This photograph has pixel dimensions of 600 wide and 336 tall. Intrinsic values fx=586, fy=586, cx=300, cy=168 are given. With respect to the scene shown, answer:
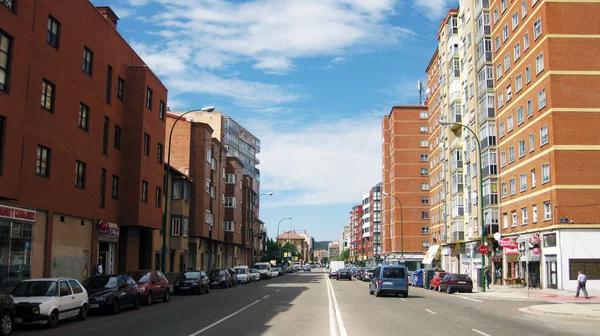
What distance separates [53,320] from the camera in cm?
1666

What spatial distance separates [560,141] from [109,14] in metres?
30.1

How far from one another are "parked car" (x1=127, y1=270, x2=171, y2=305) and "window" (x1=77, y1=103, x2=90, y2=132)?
806cm

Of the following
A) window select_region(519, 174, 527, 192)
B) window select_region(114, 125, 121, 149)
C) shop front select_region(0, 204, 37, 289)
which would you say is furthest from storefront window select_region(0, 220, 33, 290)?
window select_region(519, 174, 527, 192)

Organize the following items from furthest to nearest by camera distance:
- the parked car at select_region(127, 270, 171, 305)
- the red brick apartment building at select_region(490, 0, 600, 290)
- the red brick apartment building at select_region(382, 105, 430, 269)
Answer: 1. the red brick apartment building at select_region(382, 105, 430, 269)
2. the red brick apartment building at select_region(490, 0, 600, 290)
3. the parked car at select_region(127, 270, 171, 305)

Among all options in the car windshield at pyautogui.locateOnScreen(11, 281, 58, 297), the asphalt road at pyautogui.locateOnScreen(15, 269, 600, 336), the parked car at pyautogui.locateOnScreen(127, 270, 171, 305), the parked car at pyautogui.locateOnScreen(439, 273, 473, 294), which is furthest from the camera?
the parked car at pyautogui.locateOnScreen(439, 273, 473, 294)

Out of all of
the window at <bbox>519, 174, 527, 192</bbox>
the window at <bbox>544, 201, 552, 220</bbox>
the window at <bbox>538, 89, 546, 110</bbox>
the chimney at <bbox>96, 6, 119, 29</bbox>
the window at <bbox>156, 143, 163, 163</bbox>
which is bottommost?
the window at <bbox>544, 201, 552, 220</bbox>

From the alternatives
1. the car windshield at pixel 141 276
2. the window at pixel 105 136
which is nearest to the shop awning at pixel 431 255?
the window at pixel 105 136

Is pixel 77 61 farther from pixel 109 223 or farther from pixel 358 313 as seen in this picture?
pixel 358 313

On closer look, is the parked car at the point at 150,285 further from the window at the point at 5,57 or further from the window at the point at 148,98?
the window at the point at 148,98

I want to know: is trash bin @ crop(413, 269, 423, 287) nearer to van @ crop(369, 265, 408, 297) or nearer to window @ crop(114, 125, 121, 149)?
van @ crop(369, 265, 408, 297)

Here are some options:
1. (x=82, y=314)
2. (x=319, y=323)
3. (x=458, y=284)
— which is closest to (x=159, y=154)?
(x=458, y=284)

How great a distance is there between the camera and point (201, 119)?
100 metres

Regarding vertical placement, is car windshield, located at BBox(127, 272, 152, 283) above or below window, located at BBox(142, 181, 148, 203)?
below

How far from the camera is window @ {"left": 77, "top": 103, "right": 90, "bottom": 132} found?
2938 cm
